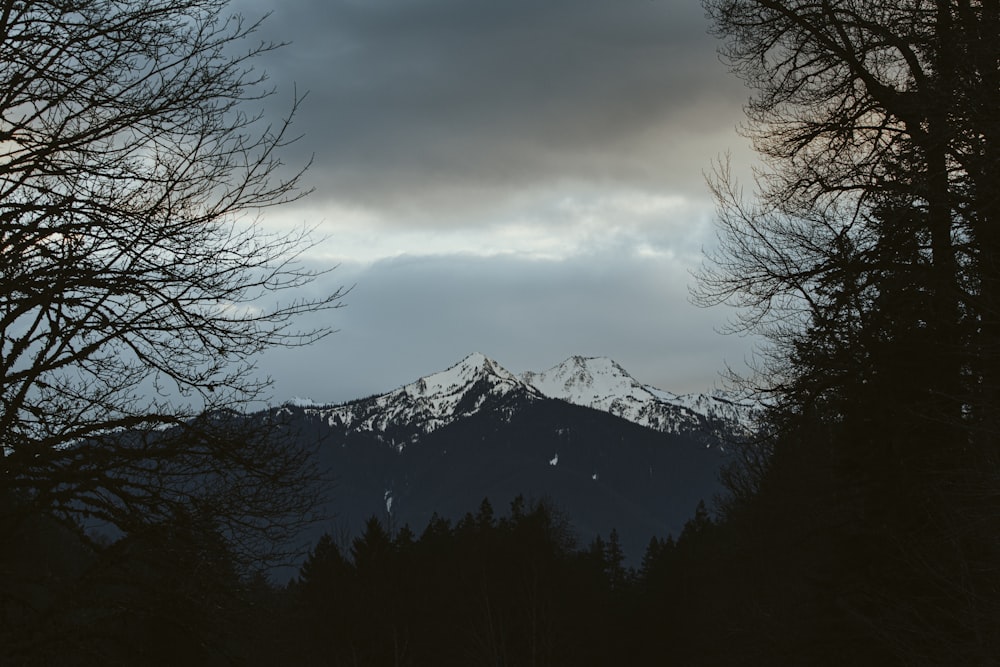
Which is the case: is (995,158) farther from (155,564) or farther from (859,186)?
(155,564)

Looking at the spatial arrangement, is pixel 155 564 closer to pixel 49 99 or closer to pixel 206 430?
pixel 206 430

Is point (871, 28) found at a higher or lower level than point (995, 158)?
higher

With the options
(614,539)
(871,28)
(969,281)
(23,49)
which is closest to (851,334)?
(969,281)

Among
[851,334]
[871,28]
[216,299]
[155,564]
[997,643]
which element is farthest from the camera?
[851,334]

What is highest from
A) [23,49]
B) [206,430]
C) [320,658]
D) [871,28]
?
[871,28]

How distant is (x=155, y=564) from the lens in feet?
23.9

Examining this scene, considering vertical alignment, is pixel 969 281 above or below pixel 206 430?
above

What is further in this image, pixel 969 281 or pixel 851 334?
pixel 851 334

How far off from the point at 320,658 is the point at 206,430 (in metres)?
49.2

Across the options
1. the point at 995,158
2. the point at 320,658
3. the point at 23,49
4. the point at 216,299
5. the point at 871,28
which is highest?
the point at 871,28

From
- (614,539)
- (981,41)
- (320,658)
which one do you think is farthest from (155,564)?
(614,539)

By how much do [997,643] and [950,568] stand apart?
285cm

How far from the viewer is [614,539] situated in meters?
101

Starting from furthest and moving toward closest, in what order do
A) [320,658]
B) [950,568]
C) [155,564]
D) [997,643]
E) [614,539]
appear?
1. [614,539]
2. [320,658]
3. [950,568]
4. [997,643]
5. [155,564]
